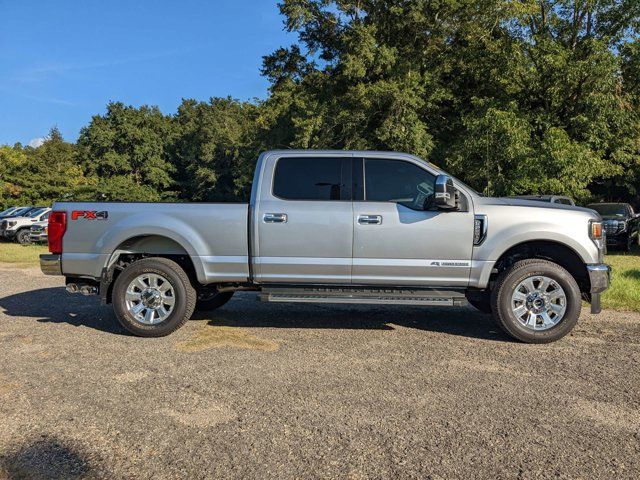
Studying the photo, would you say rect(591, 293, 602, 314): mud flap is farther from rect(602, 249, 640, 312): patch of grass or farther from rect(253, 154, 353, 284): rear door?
Result: rect(253, 154, 353, 284): rear door

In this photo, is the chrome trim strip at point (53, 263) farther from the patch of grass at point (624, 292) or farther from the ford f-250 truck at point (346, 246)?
the patch of grass at point (624, 292)

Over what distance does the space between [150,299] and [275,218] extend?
172cm

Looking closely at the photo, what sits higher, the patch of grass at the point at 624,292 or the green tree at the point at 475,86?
the green tree at the point at 475,86

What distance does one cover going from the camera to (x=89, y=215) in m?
6.12

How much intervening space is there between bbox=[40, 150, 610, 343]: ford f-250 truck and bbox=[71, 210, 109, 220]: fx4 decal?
0.02 metres

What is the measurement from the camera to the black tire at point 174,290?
6012 millimetres

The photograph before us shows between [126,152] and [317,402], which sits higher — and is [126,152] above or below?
above

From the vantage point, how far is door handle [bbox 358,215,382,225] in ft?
19.2

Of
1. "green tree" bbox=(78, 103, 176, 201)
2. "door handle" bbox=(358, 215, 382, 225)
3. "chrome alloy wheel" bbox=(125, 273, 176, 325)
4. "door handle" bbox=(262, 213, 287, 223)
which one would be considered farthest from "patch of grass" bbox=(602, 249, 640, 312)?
"green tree" bbox=(78, 103, 176, 201)

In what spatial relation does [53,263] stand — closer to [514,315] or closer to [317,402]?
[317,402]

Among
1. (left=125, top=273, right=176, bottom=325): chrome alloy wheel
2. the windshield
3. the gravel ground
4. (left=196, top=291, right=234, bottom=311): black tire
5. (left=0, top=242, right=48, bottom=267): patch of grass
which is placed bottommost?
the gravel ground

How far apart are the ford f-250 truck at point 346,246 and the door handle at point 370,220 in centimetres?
1

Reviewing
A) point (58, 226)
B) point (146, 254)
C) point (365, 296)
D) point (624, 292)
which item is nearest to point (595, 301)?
point (365, 296)

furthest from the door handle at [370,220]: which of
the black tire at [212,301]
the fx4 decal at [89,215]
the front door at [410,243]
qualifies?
the fx4 decal at [89,215]
